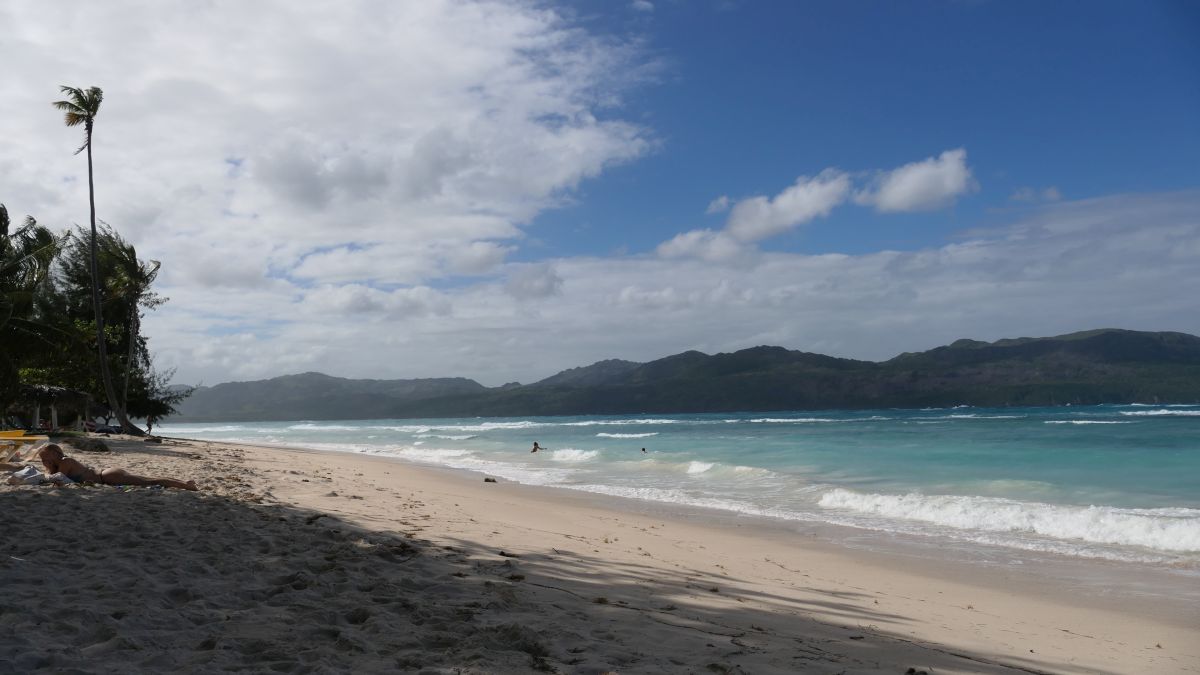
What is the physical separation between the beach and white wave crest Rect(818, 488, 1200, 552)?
3.26 metres

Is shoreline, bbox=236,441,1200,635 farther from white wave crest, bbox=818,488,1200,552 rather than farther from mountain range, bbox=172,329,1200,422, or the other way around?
mountain range, bbox=172,329,1200,422

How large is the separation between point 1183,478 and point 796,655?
1717cm

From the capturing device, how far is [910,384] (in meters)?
115

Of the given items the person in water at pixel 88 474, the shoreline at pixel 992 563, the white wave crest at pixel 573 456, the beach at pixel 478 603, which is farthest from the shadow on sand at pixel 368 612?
the white wave crest at pixel 573 456

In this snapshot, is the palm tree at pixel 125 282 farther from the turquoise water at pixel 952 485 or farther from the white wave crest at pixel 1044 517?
the white wave crest at pixel 1044 517

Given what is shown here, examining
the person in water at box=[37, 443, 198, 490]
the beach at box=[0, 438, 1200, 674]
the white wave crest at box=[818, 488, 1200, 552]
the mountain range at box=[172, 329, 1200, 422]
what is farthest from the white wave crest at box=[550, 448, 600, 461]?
the mountain range at box=[172, 329, 1200, 422]

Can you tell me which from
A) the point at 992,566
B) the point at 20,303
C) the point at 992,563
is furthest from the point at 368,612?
the point at 20,303

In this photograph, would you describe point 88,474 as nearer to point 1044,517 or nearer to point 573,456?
point 1044,517

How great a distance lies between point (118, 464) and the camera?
43.1ft

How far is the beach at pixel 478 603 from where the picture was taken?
3.52 metres

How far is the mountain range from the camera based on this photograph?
98.7 m

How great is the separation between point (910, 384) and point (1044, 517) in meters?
113

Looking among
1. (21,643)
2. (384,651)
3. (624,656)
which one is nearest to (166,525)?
(21,643)

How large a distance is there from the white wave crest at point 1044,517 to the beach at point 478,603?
3255 mm
